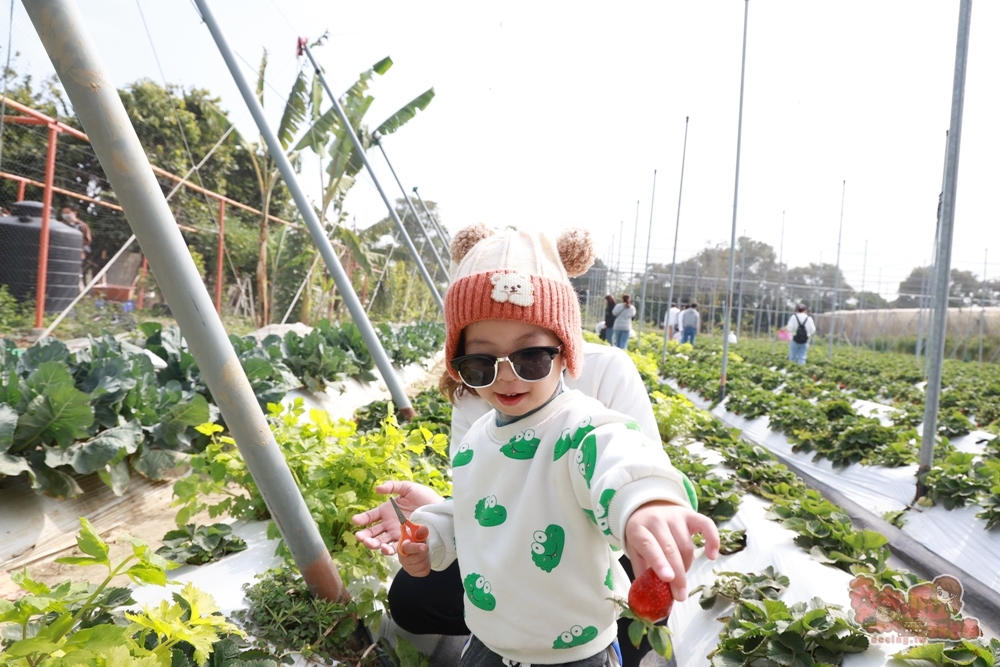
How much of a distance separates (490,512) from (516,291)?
0.47 meters

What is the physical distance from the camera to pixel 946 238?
12.6ft

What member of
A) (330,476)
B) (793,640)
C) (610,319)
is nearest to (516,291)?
(330,476)

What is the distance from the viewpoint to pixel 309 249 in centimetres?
1165

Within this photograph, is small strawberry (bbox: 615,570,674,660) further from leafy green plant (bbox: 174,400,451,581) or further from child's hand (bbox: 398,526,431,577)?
leafy green plant (bbox: 174,400,451,581)

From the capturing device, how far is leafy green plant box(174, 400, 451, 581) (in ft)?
7.01

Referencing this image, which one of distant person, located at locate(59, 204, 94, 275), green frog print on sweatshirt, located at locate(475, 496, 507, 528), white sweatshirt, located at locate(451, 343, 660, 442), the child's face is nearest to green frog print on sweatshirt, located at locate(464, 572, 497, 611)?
green frog print on sweatshirt, located at locate(475, 496, 507, 528)

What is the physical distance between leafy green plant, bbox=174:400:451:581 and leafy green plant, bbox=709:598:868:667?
1.14 metres

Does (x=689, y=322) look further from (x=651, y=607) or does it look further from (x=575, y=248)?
(x=651, y=607)

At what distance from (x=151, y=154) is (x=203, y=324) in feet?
22.7

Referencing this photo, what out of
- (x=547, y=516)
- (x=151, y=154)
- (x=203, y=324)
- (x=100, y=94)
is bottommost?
(x=547, y=516)

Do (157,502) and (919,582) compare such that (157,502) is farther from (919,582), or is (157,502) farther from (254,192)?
(254,192)

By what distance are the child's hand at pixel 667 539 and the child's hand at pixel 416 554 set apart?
27.3 inches

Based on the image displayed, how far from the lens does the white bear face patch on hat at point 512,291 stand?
51.0 inches

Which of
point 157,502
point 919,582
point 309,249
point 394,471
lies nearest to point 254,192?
point 309,249
